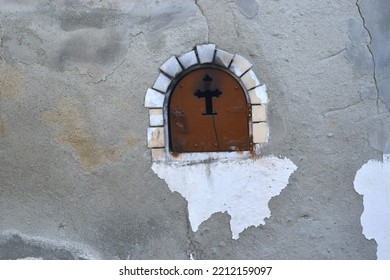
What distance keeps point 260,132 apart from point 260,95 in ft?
0.99

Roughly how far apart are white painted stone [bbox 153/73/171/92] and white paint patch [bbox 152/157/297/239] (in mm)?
627

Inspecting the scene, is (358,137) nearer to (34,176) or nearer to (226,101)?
(226,101)

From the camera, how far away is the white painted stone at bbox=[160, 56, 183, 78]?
4086 millimetres

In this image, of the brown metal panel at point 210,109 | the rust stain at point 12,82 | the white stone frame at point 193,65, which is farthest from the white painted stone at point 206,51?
the rust stain at point 12,82

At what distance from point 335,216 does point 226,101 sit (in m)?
1.30

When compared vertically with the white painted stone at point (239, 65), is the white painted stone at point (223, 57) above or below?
above

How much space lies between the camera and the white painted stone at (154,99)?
4.10 meters

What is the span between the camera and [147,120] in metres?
4.12

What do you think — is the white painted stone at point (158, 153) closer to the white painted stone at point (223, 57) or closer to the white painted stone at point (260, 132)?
the white painted stone at point (260, 132)

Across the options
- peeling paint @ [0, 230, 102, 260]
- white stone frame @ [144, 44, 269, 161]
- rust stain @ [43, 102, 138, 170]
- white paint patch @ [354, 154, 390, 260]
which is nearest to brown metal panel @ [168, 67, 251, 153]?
white stone frame @ [144, 44, 269, 161]

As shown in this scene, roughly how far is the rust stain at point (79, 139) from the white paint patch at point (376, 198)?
2.00 metres

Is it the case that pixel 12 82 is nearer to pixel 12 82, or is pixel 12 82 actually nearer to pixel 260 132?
pixel 12 82

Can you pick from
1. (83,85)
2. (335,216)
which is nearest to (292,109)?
(335,216)

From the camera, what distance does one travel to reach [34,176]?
4.18 meters
